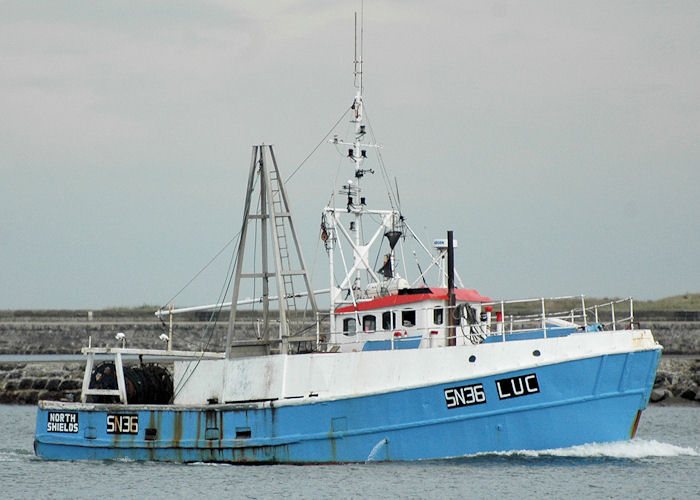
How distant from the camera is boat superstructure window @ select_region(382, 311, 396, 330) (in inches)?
840

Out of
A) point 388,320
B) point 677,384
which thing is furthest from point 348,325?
point 677,384

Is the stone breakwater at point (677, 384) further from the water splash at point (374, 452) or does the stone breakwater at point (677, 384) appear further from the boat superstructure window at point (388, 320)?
the water splash at point (374, 452)

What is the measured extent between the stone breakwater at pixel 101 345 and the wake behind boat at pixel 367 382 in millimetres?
2353

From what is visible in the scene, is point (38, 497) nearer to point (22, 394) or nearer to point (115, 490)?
point (115, 490)

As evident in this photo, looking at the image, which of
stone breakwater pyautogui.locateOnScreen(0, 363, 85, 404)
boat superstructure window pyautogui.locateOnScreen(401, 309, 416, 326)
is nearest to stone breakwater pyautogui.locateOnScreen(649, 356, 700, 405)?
boat superstructure window pyautogui.locateOnScreen(401, 309, 416, 326)

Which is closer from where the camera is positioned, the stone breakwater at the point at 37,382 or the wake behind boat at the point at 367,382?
the wake behind boat at the point at 367,382

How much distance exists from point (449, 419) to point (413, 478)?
5.25 feet

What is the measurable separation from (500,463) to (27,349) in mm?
48220

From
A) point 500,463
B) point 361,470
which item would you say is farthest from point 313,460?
point 500,463

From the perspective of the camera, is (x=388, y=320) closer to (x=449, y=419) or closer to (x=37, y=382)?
(x=449, y=419)

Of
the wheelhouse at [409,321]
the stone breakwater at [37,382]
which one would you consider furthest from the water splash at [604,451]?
the stone breakwater at [37,382]

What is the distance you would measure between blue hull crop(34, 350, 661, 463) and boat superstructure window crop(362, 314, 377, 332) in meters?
2.06

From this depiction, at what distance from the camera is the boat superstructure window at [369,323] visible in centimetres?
2175

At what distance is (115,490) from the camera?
1927 centimetres
